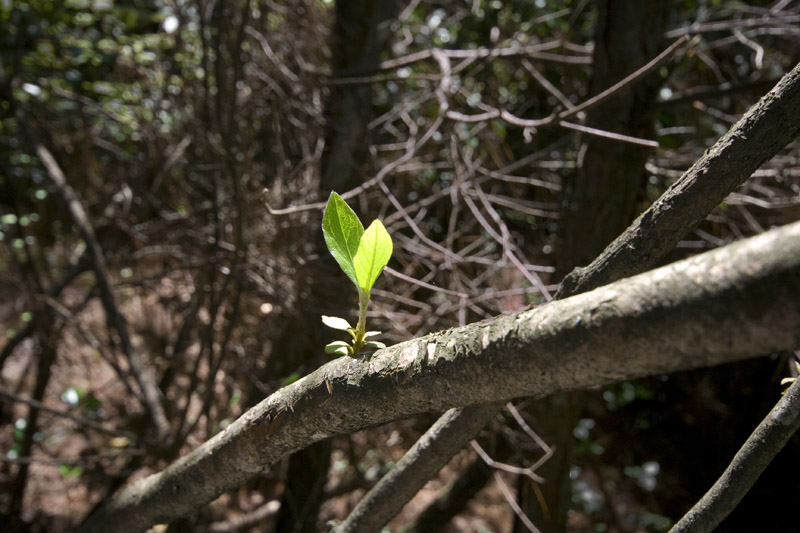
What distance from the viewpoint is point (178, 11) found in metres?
2.20

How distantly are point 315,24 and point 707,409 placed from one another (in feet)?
10.0

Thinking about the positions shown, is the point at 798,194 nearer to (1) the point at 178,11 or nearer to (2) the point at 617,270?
(2) the point at 617,270

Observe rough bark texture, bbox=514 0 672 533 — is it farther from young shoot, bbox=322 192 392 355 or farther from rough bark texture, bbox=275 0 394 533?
young shoot, bbox=322 192 392 355

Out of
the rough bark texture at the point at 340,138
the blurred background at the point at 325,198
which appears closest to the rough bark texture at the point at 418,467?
the blurred background at the point at 325,198

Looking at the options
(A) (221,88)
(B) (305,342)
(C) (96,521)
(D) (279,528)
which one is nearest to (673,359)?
(C) (96,521)

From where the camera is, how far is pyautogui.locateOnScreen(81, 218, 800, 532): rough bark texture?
0.39m

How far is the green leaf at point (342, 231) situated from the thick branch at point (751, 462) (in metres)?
0.64

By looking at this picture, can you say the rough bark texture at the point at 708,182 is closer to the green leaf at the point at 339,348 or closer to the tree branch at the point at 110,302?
the green leaf at the point at 339,348

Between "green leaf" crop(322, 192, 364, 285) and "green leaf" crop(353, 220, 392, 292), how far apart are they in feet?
0.06

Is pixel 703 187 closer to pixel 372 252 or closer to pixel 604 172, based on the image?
pixel 372 252

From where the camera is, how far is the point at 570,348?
49cm

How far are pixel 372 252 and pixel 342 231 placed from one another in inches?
1.8

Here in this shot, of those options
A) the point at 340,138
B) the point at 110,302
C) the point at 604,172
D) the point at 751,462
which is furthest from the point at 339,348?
the point at 340,138

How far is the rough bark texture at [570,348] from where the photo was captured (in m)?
0.39
